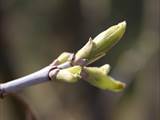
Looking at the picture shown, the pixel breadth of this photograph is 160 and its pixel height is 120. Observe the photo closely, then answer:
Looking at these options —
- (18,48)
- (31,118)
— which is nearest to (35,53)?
(18,48)

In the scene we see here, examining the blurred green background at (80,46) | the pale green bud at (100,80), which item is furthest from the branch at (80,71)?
the blurred green background at (80,46)

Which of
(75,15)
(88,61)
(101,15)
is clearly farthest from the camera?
(75,15)

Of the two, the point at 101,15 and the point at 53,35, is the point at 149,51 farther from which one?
the point at 53,35

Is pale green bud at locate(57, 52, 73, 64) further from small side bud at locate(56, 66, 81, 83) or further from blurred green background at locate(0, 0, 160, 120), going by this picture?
blurred green background at locate(0, 0, 160, 120)

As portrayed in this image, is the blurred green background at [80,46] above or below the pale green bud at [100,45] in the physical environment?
below

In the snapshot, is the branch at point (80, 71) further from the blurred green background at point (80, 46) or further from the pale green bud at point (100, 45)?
the blurred green background at point (80, 46)

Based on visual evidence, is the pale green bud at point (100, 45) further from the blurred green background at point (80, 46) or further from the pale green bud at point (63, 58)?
the blurred green background at point (80, 46)

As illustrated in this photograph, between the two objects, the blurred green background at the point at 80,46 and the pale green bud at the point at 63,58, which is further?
the blurred green background at the point at 80,46

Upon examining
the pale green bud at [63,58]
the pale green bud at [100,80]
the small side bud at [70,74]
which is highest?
the pale green bud at [63,58]
